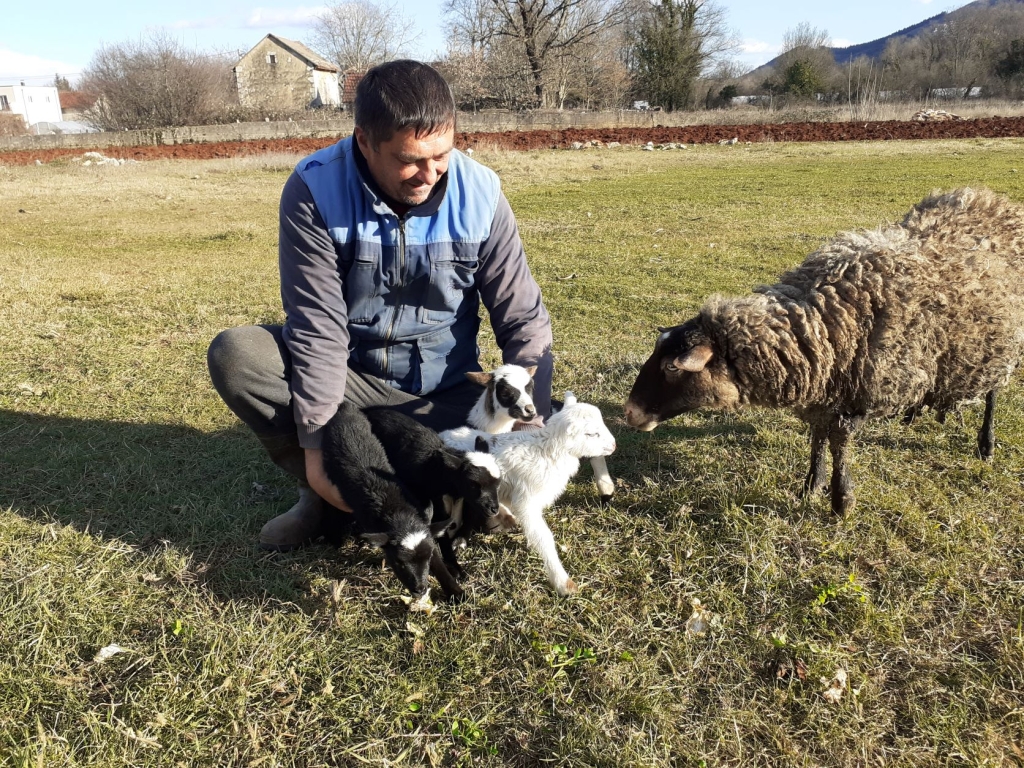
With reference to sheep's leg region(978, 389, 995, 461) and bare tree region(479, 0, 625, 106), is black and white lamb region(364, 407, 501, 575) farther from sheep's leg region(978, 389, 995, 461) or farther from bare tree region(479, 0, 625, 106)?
bare tree region(479, 0, 625, 106)

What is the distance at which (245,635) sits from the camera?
2.56 m

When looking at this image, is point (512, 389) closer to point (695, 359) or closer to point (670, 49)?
point (695, 359)

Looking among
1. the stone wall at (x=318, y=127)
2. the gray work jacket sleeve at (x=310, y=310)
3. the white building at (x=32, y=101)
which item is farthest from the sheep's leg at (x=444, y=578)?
the white building at (x=32, y=101)

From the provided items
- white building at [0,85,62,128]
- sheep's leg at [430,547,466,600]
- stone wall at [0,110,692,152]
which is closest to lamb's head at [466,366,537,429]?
sheep's leg at [430,547,466,600]

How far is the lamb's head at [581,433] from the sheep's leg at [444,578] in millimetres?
746

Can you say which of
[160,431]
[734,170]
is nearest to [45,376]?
[160,431]

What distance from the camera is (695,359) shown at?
10.7 ft

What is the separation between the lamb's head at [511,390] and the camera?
132 inches

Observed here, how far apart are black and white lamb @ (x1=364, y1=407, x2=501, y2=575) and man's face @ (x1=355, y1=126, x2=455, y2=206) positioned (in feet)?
3.21

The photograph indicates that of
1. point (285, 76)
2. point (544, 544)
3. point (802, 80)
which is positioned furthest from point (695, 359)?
point (285, 76)

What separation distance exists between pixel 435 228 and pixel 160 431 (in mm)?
2465

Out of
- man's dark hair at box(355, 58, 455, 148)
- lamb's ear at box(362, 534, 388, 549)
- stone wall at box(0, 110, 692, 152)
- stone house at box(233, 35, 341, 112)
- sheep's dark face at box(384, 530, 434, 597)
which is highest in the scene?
stone house at box(233, 35, 341, 112)

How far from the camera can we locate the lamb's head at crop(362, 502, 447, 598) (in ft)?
8.83

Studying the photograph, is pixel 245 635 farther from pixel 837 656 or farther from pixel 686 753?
pixel 837 656
